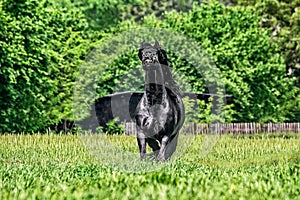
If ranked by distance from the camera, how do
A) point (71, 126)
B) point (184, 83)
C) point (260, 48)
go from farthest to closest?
point (260, 48) → point (71, 126) → point (184, 83)

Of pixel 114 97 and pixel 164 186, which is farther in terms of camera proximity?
pixel 114 97

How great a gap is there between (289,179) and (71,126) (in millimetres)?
26313

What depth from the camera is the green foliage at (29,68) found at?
25266 millimetres

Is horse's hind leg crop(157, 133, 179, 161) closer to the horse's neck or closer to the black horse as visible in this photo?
the black horse

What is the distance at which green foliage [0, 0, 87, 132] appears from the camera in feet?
82.9

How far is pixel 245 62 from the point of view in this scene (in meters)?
35.9

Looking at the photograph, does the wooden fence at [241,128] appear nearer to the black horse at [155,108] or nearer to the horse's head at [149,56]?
the black horse at [155,108]

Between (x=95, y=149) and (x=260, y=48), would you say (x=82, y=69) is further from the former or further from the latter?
(x=95, y=149)

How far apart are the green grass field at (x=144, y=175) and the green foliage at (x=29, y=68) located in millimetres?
8844

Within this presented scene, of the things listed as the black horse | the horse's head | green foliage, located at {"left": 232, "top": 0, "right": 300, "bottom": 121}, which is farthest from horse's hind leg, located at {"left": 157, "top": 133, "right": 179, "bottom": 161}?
green foliage, located at {"left": 232, "top": 0, "right": 300, "bottom": 121}

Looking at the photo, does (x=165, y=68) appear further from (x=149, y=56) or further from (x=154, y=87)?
(x=149, y=56)

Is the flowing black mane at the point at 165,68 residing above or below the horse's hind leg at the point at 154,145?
above

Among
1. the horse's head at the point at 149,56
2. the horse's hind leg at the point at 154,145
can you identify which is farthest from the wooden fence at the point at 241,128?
the horse's head at the point at 149,56

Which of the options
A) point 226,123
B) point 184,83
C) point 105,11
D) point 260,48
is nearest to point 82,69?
point 184,83
